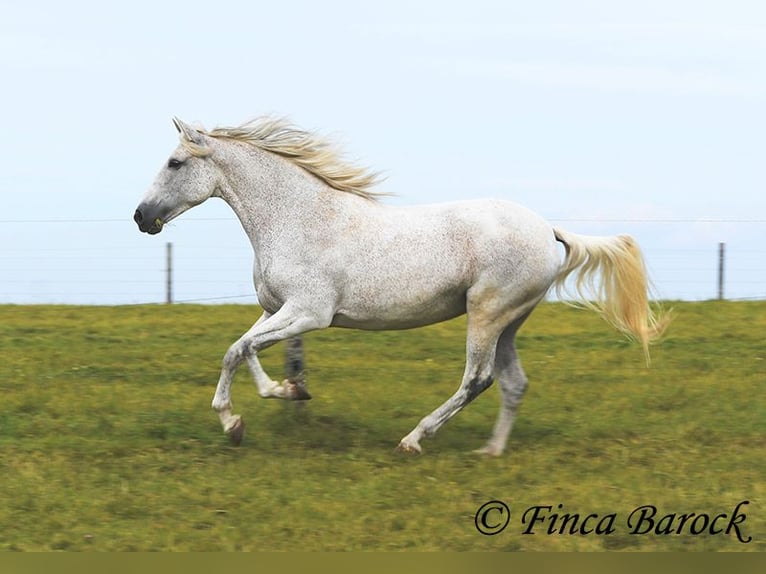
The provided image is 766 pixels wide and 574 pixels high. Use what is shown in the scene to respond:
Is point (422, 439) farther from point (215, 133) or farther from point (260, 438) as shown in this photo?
point (215, 133)

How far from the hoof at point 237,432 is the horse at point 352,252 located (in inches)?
0.5

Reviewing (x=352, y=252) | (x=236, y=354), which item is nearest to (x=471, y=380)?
(x=352, y=252)

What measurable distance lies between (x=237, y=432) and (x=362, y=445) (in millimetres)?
1004

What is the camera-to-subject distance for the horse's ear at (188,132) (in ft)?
31.3

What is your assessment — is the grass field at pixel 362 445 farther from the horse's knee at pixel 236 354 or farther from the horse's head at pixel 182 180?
the horse's head at pixel 182 180

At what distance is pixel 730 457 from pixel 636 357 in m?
4.85

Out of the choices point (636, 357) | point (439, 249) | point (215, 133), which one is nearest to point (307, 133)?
Answer: point (215, 133)

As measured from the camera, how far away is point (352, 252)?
934cm

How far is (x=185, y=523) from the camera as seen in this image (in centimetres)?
750

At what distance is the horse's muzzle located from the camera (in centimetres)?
962

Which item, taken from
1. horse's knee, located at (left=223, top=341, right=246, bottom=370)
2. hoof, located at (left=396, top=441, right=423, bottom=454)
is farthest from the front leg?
hoof, located at (left=396, top=441, right=423, bottom=454)

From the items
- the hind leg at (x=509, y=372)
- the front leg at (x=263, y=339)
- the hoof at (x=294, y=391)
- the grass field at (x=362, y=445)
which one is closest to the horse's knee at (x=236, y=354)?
the front leg at (x=263, y=339)

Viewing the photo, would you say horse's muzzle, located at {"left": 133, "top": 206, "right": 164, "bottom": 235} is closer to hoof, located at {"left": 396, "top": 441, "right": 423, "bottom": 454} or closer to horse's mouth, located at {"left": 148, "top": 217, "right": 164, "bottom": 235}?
horse's mouth, located at {"left": 148, "top": 217, "right": 164, "bottom": 235}

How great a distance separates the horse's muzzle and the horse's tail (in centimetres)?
314
